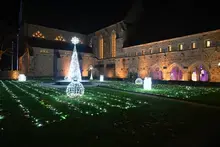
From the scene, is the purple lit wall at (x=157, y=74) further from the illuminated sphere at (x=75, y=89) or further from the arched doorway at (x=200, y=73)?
the illuminated sphere at (x=75, y=89)

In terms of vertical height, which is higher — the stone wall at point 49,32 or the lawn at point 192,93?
the stone wall at point 49,32

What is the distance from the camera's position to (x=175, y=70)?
30469 mm

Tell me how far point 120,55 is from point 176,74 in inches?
615

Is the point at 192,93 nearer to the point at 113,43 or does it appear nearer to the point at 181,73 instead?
the point at 181,73

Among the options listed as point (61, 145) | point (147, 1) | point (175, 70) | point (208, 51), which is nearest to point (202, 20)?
point (208, 51)

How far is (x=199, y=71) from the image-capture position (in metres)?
26.8

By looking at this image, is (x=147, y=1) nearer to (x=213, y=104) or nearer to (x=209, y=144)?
(x=213, y=104)

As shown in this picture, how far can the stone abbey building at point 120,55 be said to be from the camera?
2591 cm

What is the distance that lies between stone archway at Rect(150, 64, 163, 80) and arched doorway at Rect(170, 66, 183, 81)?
211 cm

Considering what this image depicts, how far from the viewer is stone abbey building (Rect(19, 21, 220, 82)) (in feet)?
85.0

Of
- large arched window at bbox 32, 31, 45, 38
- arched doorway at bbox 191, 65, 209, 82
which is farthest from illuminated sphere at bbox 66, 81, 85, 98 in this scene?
large arched window at bbox 32, 31, 45, 38

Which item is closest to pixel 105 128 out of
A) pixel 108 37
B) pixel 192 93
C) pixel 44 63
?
pixel 192 93

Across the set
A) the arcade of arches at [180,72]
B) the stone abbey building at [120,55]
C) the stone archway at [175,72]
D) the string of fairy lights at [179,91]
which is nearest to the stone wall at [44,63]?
the stone abbey building at [120,55]

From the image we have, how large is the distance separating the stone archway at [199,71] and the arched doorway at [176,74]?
1996mm
